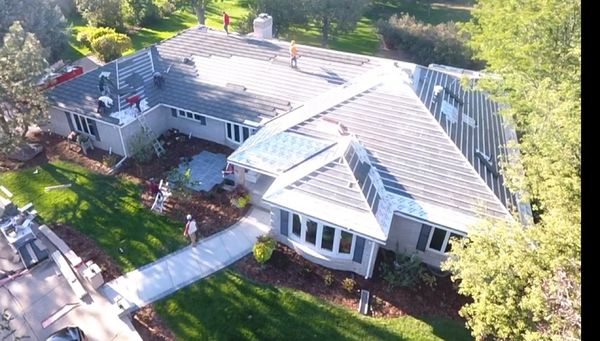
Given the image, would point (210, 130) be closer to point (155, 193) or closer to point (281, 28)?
point (155, 193)

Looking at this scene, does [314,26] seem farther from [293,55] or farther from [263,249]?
[263,249]

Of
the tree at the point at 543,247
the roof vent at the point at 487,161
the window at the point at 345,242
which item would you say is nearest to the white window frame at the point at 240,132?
the window at the point at 345,242

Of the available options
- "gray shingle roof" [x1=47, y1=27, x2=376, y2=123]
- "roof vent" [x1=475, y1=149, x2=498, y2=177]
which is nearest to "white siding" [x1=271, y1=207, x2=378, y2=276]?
"roof vent" [x1=475, y1=149, x2=498, y2=177]

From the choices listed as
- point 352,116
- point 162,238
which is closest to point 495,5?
point 352,116

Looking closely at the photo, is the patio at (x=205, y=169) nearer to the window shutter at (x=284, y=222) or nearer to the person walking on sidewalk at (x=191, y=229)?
the person walking on sidewalk at (x=191, y=229)

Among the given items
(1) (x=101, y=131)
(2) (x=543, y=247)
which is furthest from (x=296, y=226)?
(1) (x=101, y=131)

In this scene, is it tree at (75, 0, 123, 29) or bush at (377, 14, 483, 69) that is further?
tree at (75, 0, 123, 29)

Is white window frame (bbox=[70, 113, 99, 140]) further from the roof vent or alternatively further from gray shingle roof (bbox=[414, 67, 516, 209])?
the roof vent
